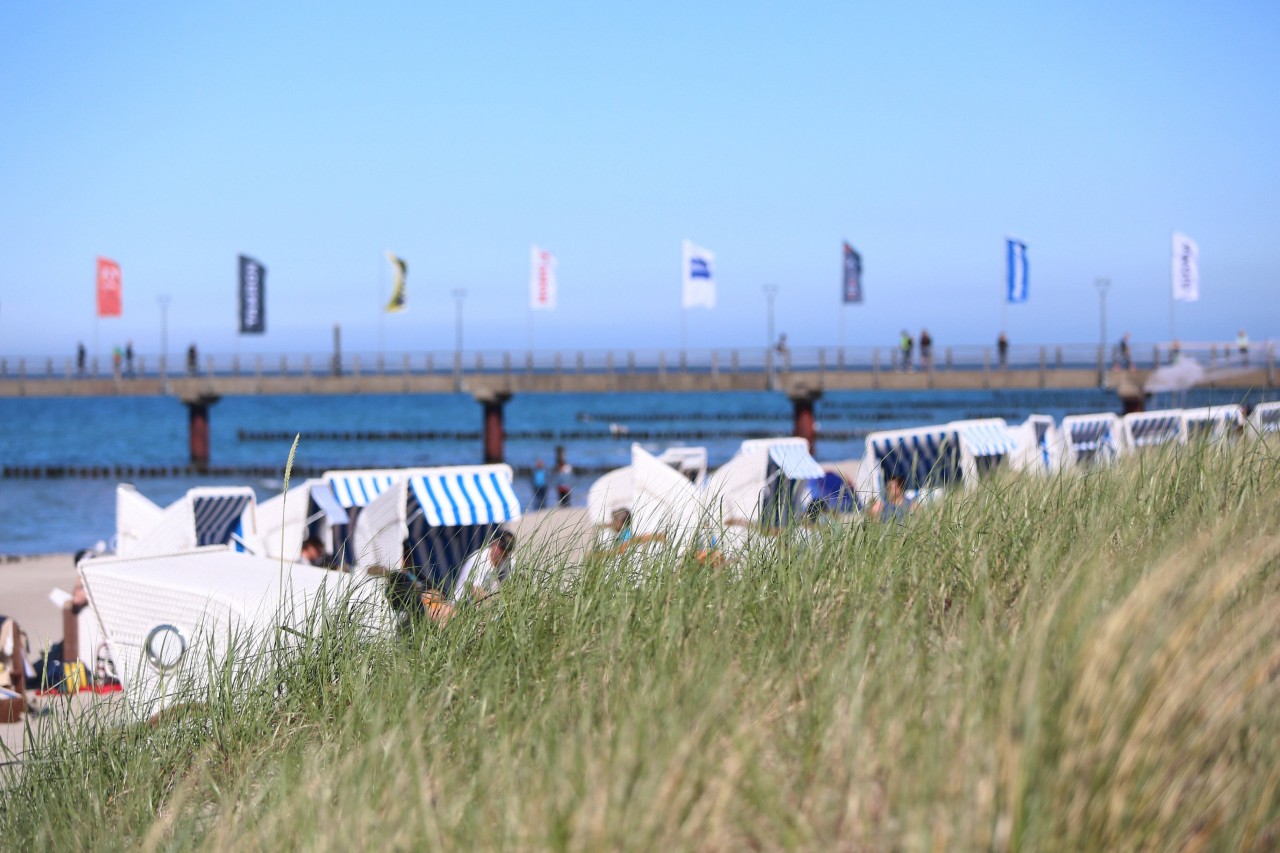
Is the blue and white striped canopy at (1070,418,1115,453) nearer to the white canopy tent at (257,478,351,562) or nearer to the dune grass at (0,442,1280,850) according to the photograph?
the white canopy tent at (257,478,351,562)

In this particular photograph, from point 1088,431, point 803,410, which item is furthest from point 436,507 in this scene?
point 803,410

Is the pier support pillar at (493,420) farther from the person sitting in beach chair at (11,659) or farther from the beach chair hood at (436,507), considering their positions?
the person sitting in beach chair at (11,659)

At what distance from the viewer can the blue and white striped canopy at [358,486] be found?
40.4ft

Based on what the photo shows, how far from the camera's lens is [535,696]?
114 inches

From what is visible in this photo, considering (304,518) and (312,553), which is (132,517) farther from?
(312,553)

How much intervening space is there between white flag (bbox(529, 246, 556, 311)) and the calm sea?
5765 mm

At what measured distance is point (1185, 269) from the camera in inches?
1298

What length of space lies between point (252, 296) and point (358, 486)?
30895 mm

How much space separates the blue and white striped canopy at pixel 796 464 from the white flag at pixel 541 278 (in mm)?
28018

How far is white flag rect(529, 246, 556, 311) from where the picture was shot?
40281 millimetres

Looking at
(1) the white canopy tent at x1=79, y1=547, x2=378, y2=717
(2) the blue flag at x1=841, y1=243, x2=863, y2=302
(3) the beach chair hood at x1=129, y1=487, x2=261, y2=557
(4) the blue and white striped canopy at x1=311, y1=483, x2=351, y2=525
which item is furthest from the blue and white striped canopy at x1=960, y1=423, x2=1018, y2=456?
(2) the blue flag at x1=841, y1=243, x2=863, y2=302

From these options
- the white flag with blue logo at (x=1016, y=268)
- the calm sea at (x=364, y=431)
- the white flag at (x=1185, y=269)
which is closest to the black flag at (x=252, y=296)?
the calm sea at (x=364, y=431)

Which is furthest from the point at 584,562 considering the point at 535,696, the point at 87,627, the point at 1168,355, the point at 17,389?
the point at 17,389

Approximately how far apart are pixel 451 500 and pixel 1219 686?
919 centimetres
